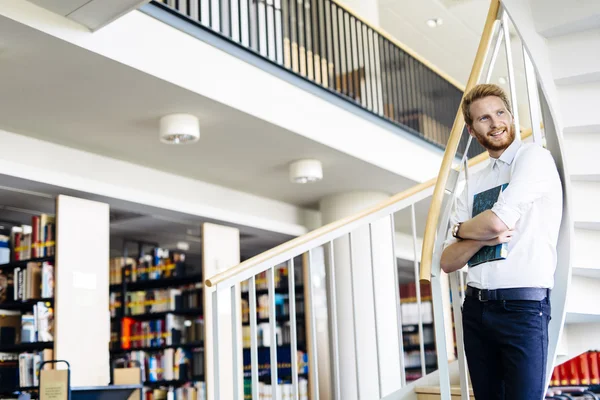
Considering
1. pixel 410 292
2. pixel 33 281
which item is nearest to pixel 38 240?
pixel 33 281

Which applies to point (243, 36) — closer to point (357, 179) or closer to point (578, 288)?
point (357, 179)

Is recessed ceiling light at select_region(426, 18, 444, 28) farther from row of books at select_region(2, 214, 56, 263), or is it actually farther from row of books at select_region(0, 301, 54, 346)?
row of books at select_region(0, 301, 54, 346)

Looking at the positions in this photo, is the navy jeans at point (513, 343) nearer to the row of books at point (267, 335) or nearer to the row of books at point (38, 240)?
the row of books at point (38, 240)

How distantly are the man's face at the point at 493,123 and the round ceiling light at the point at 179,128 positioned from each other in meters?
3.26

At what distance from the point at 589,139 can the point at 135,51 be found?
9.24ft

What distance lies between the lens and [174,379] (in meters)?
6.69

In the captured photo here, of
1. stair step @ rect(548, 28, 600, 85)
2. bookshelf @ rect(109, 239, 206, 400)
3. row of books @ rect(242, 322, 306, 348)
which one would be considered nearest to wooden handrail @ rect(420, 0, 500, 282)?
stair step @ rect(548, 28, 600, 85)

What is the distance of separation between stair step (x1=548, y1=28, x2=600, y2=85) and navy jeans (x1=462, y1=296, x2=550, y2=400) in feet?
3.58

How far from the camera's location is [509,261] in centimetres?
227

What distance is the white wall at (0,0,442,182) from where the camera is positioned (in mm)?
4250

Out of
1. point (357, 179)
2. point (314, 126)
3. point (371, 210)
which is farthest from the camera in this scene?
point (357, 179)

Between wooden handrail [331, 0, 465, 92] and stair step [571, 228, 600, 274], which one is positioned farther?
wooden handrail [331, 0, 465, 92]

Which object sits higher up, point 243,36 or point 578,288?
point 243,36

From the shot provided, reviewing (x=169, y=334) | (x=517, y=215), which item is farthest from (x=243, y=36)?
(x=517, y=215)
